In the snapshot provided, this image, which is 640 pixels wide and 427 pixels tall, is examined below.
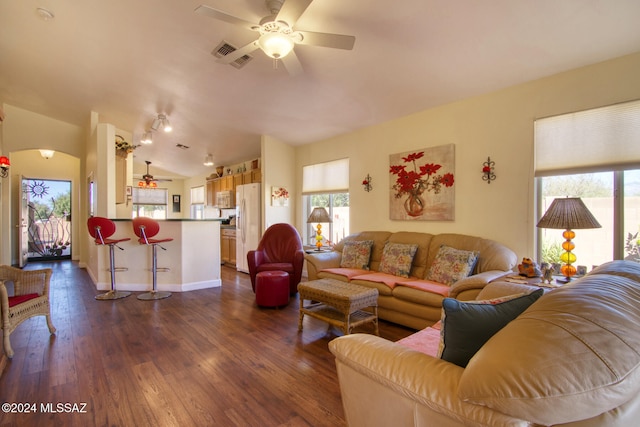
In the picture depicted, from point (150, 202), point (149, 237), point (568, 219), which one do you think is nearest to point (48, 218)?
point (150, 202)

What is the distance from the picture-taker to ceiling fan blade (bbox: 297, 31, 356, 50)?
2.13 m

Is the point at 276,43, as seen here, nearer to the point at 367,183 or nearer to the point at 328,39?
the point at 328,39

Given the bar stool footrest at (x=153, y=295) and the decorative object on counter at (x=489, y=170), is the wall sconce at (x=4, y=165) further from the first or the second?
the decorative object on counter at (x=489, y=170)

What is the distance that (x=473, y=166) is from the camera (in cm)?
346

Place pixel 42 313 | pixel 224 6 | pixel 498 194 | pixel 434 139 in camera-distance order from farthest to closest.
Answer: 1. pixel 434 139
2. pixel 498 194
3. pixel 42 313
4. pixel 224 6

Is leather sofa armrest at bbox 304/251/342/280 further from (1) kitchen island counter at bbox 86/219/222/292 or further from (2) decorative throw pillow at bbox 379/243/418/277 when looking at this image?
(1) kitchen island counter at bbox 86/219/222/292

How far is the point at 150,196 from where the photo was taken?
390 inches

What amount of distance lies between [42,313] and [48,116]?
496 cm

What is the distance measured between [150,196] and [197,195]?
5.55ft

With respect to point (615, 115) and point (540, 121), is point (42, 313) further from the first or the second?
point (615, 115)

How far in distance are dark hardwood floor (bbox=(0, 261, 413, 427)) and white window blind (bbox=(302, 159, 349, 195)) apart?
7.22 ft

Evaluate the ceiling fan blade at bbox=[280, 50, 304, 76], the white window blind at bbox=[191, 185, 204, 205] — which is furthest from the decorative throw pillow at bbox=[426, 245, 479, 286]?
the white window blind at bbox=[191, 185, 204, 205]

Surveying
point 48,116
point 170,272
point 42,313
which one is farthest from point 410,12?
point 48,116

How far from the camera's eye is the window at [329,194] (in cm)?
504
